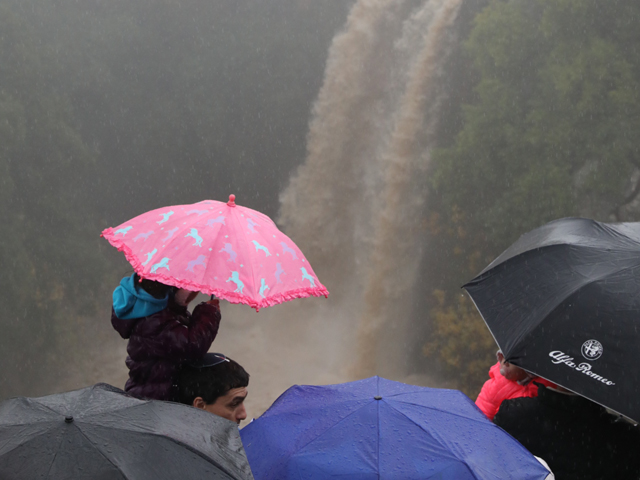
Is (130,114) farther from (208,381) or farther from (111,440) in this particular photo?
(111,440)

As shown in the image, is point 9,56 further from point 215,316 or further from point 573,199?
point 215,316

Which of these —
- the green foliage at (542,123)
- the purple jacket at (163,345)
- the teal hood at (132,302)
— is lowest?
the purple jacket at (163,345)

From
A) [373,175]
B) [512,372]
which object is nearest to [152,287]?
[512,372]

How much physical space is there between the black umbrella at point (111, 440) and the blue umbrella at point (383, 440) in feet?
1.30

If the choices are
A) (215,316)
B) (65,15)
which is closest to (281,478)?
(215,316)

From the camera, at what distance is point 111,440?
5.64ft

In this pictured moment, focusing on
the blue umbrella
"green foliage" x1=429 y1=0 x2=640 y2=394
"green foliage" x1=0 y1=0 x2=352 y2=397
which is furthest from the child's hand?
"green foliage" x1=0 y1=0 x2=352 y2=397

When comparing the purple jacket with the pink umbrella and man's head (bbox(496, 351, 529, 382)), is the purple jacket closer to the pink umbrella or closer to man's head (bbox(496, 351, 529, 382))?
the pink umbrella

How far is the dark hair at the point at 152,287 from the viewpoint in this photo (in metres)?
2.86

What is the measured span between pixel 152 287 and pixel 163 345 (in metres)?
0.29

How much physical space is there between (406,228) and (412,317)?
2.44 meters

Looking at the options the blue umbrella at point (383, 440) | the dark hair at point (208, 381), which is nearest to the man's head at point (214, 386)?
the dark hair at point (208, 381)

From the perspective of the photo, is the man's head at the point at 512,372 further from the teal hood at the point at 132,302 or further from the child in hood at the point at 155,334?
the teal hood at the point at 132,302

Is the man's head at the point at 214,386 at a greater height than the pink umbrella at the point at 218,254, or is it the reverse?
the pink umbrella at the point at 218,254
